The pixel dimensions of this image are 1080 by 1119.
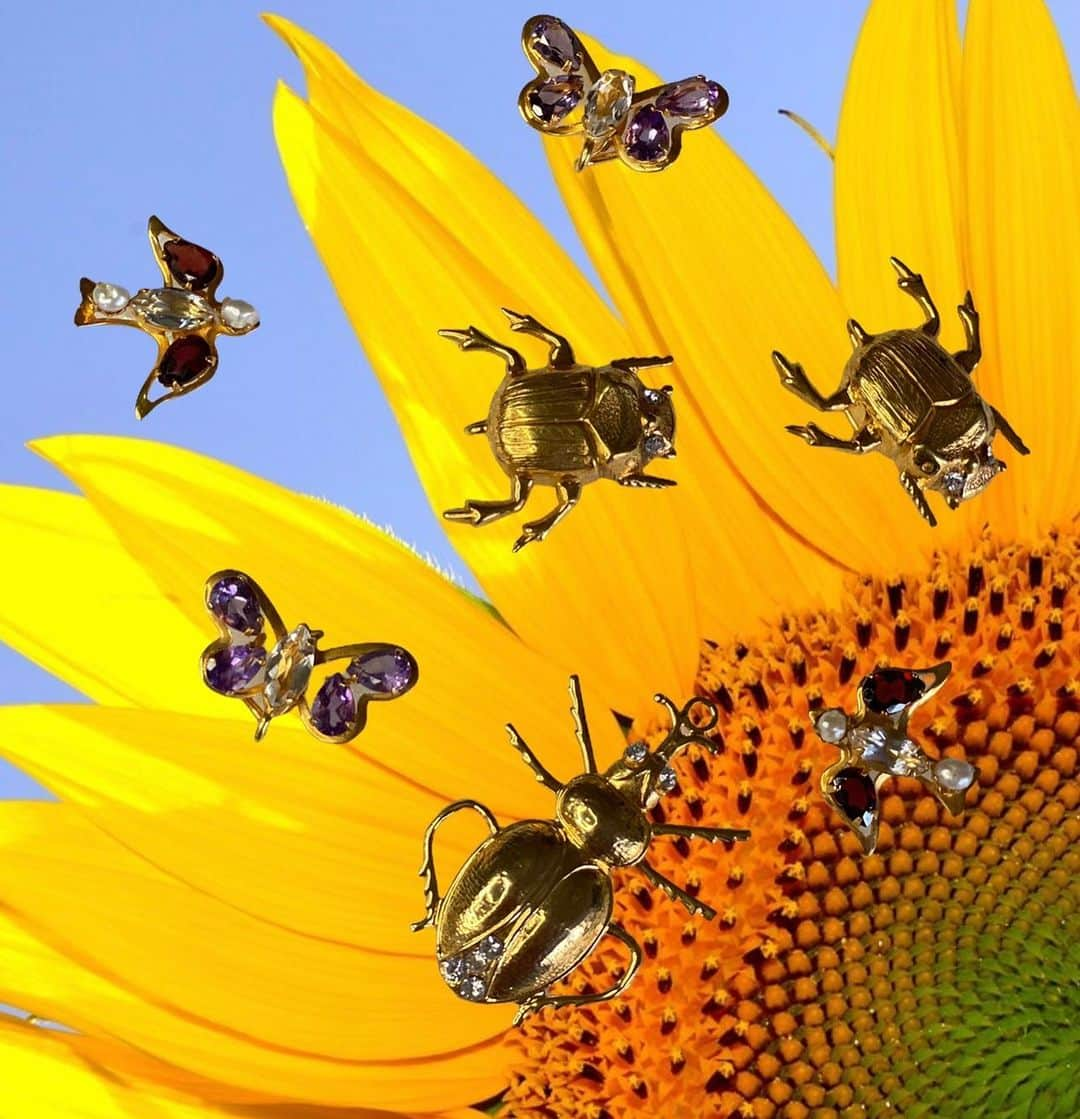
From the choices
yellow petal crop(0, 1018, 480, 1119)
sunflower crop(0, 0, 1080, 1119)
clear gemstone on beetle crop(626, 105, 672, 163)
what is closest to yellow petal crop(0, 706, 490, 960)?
sunflower crop(0, 0, 1080, 1119)

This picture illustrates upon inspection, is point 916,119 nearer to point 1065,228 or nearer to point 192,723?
point 1065,228

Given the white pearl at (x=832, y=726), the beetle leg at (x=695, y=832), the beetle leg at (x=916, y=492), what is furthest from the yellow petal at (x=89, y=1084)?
the beetle leg at (x=916, y=492)

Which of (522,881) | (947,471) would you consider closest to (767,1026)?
(522,881)

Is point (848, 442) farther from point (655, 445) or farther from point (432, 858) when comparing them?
point (432, 858)

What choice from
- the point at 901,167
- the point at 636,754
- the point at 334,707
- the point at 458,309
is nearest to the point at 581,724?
the point at 636,754

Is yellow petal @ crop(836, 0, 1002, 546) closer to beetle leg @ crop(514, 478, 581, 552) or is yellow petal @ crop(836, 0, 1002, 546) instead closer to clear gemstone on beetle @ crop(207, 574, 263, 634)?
beetle leg @ crop(514, 478, 581, 552)

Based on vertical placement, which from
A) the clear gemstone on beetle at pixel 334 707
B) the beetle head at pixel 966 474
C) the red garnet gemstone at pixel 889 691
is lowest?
the red garnet gemstone at pixel 889 691

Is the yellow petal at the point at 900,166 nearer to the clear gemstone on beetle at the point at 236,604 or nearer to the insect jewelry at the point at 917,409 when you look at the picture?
the insect jewelry at the point at 917,409
